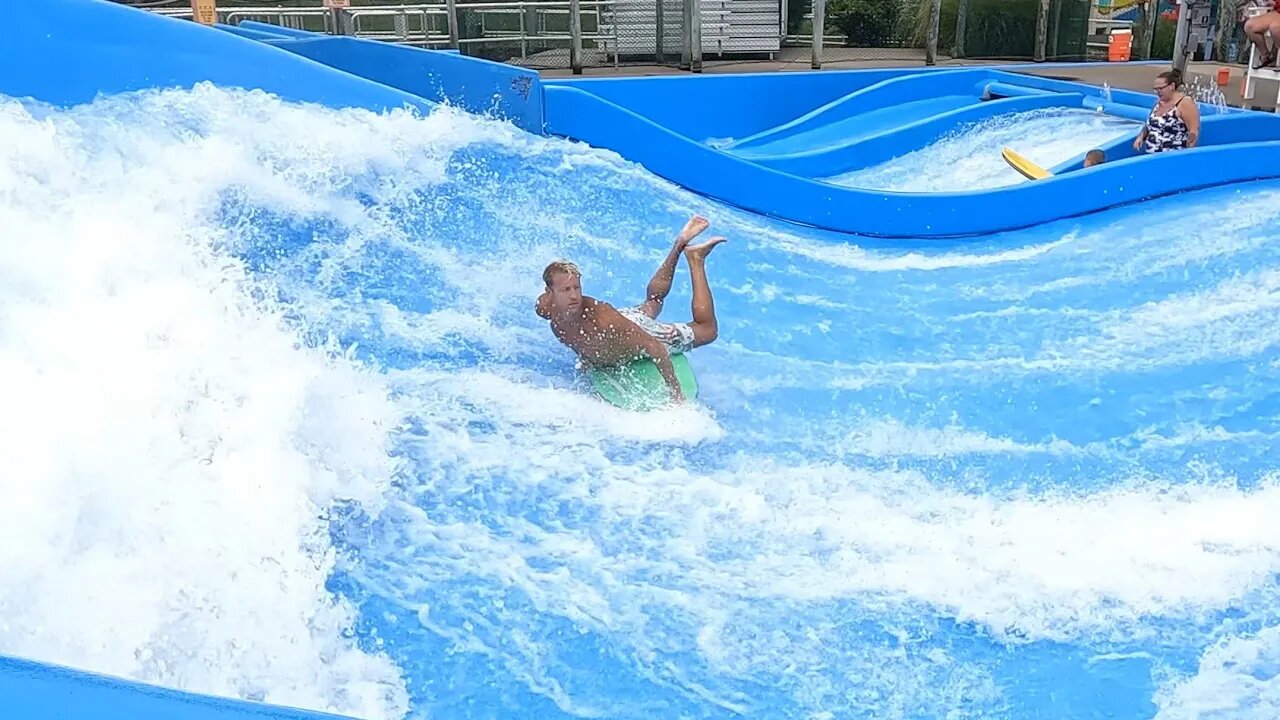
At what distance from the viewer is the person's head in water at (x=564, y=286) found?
3.44 meters

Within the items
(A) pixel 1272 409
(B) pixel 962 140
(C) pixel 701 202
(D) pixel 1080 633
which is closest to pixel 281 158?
(C) pixel 701 202

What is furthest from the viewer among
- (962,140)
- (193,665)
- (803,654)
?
(962,140)

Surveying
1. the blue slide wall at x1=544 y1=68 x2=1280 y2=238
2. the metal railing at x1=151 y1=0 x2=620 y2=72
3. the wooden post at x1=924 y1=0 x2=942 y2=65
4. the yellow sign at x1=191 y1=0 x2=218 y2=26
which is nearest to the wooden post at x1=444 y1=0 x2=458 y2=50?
the metal railing at x1=151 y1=0 x2=620 y2=72

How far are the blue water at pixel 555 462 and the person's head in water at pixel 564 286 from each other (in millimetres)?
340

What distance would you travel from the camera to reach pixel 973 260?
5562mm

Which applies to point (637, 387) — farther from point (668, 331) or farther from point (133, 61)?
point (133, 61)

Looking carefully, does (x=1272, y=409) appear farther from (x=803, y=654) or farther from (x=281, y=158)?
(x=281, y=158)

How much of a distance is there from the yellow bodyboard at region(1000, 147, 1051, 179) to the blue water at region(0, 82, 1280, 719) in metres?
1.43

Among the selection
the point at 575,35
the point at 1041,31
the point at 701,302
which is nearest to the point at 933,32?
the point at 1041,31

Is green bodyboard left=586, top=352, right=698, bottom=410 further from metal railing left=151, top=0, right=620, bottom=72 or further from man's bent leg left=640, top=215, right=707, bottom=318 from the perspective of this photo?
metal railing left=151, top=0, right=620, bottom=72

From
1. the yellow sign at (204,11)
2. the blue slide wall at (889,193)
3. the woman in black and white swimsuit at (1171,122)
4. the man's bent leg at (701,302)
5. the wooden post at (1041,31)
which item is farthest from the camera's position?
the wooden post at (1041,31)

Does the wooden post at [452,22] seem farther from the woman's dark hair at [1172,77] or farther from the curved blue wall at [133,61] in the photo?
the woman's dark hair at [1172,77]

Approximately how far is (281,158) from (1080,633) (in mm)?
3740

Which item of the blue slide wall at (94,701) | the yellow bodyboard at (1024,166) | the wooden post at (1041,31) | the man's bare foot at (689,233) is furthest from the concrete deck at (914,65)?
the blue slide wall at (94,701)
